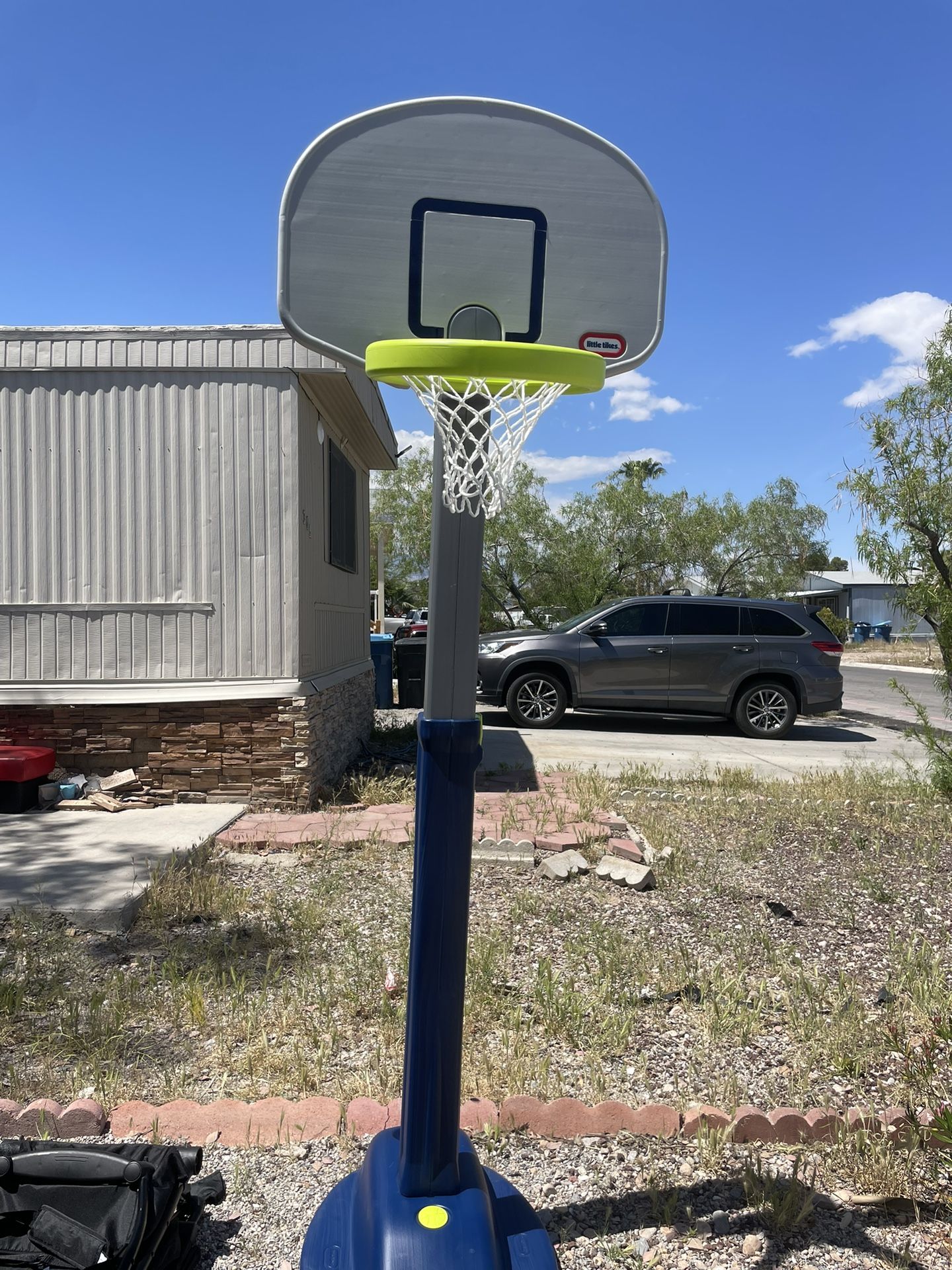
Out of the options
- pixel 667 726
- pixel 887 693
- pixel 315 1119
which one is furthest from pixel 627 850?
pixel 887 693

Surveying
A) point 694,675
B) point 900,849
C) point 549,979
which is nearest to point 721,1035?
point 549,979

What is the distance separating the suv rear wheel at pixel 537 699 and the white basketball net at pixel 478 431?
33.2 feet

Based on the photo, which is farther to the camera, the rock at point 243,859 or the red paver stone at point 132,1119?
the rock at point 243,859

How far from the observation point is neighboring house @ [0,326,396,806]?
6.73 metres

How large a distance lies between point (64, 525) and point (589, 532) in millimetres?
Answer: 16004

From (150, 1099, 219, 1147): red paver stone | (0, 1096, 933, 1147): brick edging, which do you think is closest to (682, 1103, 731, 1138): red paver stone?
(0, 1096, 933, 1147): brick edging

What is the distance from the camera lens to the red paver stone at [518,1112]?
2.83 meters

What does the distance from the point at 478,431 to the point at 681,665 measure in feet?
33.6

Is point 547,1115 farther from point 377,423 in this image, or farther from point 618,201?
point 377,423

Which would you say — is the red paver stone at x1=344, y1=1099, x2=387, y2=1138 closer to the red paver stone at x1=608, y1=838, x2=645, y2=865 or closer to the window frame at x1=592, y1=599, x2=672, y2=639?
the red paver stone at x1=608, y1=838, x2=645, y2=865

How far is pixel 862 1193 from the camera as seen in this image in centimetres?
257

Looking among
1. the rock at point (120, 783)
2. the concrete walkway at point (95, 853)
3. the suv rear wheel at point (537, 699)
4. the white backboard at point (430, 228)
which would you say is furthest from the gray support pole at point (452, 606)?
the suv rear wheel at point (537, 699)

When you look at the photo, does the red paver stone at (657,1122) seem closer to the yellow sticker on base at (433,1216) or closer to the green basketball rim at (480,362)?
the yellow sticker on base at (433,1216)

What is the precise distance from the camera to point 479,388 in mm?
1989
